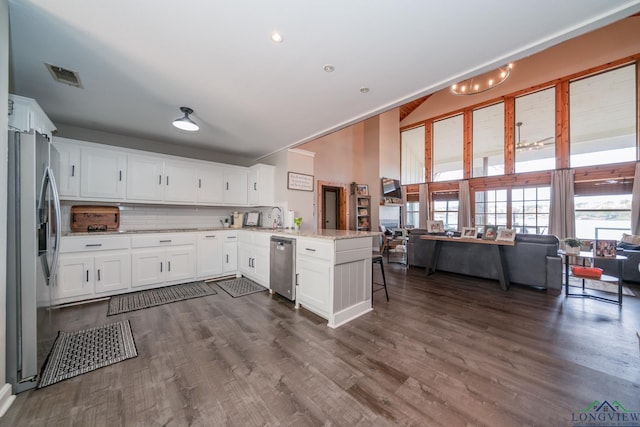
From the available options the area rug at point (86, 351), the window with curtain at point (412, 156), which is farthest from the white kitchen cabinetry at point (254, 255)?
the window with curtain at point (412, 156)

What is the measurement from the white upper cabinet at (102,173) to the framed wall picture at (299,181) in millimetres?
2586

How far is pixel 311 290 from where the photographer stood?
8.99 feet

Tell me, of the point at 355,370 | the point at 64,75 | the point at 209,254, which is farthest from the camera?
the point at 209,254

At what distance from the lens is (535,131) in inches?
236

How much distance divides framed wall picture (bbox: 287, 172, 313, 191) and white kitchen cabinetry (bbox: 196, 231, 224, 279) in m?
1.56

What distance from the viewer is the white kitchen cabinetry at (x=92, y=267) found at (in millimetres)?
2908

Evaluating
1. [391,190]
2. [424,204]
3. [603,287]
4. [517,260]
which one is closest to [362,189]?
[391,190]

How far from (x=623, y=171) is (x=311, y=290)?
22.9 feet

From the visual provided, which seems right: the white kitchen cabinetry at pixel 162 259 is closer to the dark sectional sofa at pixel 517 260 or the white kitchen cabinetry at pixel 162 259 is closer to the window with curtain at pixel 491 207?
the dark sectional sofa at pixel 517 260

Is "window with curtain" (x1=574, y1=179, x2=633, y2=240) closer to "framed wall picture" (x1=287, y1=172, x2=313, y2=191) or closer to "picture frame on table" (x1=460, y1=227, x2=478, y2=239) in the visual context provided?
"picture frame on table" (x1=460, y1=227, x2=478, y2=239)

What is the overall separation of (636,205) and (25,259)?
8.77 metres

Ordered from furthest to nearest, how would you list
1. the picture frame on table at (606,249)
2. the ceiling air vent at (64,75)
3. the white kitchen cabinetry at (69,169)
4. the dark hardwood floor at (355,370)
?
the white kitchen cabinetry at (69,169) → the picture frame on table at (606,249) → the ceiling air vent at (64,75) → the dark hardwood floor at (355,370)

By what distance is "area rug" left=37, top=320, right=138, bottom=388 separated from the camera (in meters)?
1.73

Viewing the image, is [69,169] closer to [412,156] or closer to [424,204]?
[424,204]
